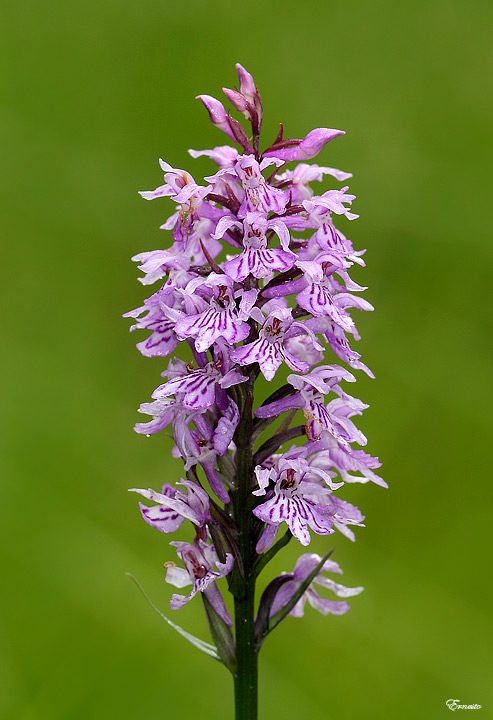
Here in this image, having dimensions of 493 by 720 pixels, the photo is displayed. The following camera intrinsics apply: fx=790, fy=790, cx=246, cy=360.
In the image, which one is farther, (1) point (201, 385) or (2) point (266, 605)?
(2) point (266, 605)

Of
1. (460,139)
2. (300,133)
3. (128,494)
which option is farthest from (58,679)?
(460,139)

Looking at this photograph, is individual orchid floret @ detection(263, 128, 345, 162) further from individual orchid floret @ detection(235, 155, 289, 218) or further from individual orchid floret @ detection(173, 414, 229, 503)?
individual orchid floret @ detection(173, 414, 229, 503)

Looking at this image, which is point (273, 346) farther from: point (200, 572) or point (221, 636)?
point (221, 636)

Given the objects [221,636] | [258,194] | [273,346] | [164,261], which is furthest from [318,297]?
[221,636]

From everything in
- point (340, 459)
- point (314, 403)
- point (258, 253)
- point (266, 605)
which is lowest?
point (266, 605)

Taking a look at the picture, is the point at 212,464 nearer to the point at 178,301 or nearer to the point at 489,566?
the point at 178,301

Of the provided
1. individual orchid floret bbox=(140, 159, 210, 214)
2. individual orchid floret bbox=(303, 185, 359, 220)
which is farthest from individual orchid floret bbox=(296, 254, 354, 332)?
individual orchid floret bbox=(140, 159, 210, 214)

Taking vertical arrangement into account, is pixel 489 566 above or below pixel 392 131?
below
